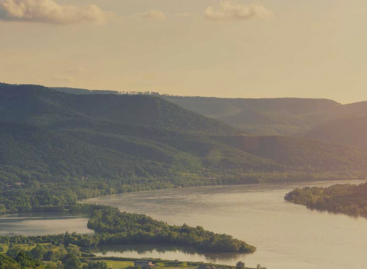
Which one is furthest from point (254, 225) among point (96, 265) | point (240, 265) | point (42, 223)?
point (96, 265)

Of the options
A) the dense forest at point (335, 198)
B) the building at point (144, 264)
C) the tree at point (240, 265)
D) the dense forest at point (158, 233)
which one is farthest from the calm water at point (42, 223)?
the dense forest at point (335, 198)

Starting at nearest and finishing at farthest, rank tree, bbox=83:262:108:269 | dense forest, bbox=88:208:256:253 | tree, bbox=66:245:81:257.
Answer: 1. tree, bbox=83:262:108:269
2. tree, bbox=66:245:81:257
3. dense forest, bbox=88:208:256:253

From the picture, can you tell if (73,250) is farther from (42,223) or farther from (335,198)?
(335,198)

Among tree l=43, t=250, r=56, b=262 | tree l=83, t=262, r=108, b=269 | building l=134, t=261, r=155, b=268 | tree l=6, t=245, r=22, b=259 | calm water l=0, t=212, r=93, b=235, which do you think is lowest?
building l=134, t=261, r=155, b=268

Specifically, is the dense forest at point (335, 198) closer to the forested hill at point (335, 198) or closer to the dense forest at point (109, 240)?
the forested hill at point (335, 198)

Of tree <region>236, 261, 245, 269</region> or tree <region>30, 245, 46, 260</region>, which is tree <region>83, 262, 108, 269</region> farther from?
tree <region>236, 261, 245, 269</region>

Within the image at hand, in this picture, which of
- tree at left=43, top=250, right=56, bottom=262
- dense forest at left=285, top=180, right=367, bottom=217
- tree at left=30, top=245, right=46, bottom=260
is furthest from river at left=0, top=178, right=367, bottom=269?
tree at left=30, top=245, right=46, bottom=260

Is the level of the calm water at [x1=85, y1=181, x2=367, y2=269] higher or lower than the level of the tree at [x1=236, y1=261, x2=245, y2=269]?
higher

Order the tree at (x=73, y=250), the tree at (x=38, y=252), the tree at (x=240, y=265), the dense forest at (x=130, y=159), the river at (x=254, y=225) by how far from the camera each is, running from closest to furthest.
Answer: the tree at (x=240, y=265), the tree at (x=38, y=252), the river at (x=254, y=225), the tree at (x=73, y=250), the dense forest at (x=130, y=159)
